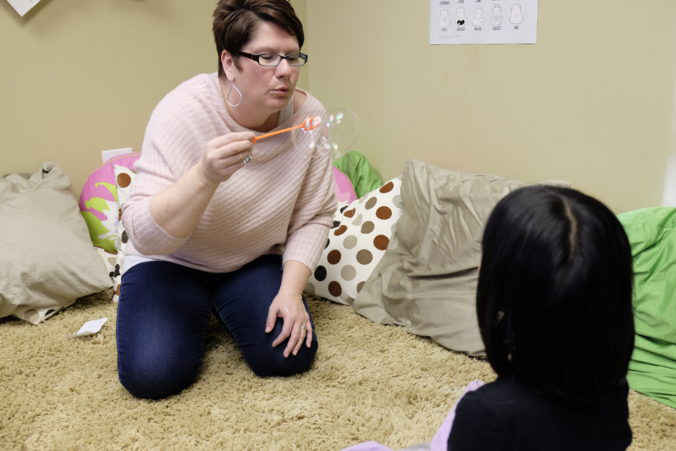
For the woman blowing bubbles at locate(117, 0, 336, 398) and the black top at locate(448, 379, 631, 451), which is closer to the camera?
the black top at locate(448, 379, 631, 451)

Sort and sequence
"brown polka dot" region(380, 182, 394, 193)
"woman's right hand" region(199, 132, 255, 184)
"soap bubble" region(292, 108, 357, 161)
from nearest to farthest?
"woman's right hand" region(199, 132, 255, 184) < "soap bubble" region(292, 108, 357, 161) < "brown polka dot" region(380, 182, 394, 193)

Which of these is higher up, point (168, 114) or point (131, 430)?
point (168, 114)

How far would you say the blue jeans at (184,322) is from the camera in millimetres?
1320

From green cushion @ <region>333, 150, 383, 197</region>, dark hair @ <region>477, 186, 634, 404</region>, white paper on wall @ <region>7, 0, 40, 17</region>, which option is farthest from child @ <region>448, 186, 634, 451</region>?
white paper on wall @ <region>7, 0, 40, 17</region>

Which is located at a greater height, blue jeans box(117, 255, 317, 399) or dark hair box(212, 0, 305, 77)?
dark hair box(212, 0, 305, 77)

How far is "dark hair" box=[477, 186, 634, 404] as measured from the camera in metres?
0.61

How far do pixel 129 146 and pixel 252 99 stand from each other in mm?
1076

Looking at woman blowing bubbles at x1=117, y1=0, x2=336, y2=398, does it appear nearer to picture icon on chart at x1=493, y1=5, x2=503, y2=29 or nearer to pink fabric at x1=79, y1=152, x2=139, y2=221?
pink fabric at x1=79, y1=152, x2=139, y2=221

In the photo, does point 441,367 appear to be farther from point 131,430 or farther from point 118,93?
point 118,93

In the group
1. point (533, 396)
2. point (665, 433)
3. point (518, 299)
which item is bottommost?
point (665, 433)

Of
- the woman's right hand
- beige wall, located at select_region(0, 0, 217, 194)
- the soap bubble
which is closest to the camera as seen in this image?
the woman's right hand

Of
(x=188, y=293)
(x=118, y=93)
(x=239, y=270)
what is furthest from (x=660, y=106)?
(x=118, y=93)

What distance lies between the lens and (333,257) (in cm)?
189

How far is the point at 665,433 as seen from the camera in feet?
3.97
